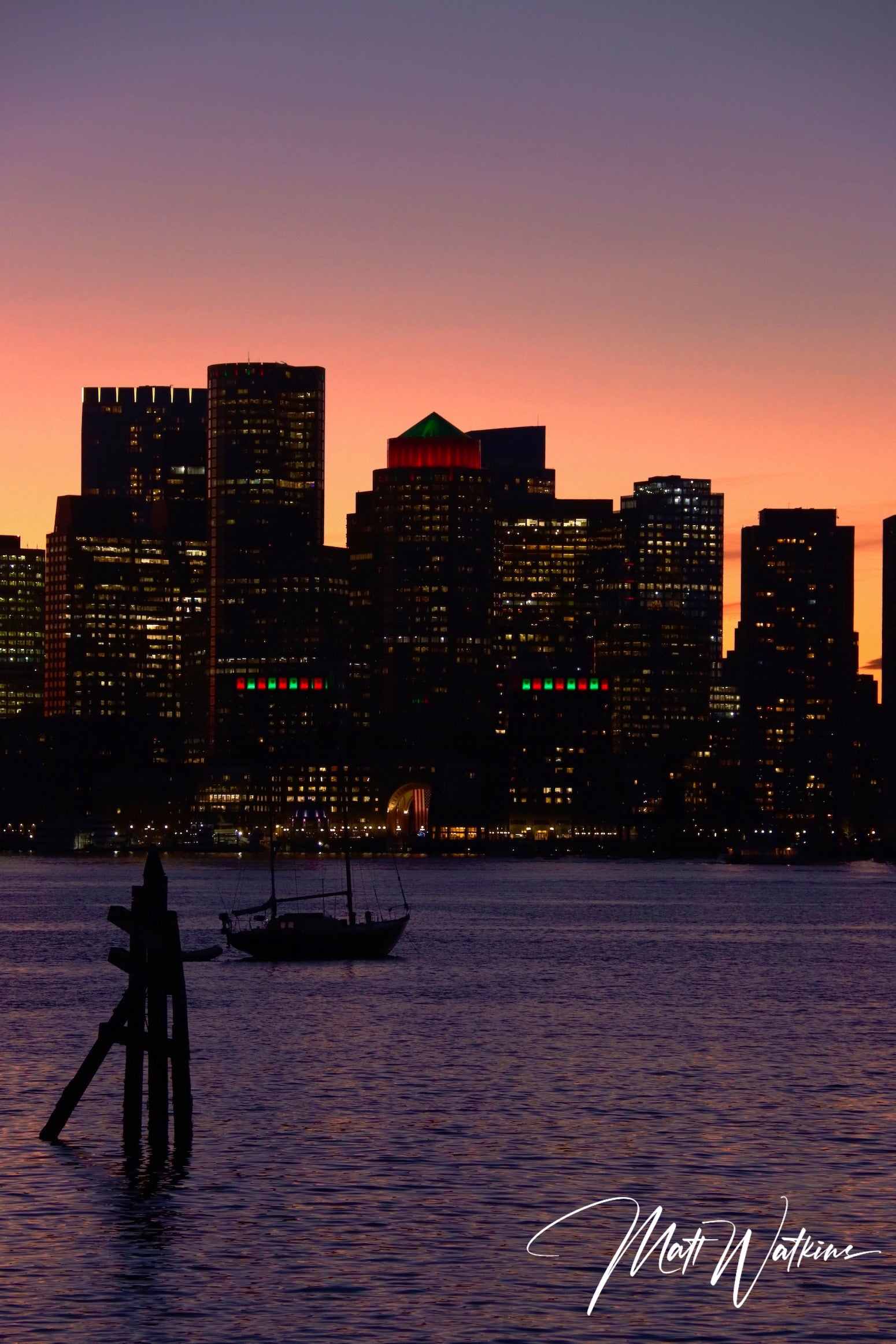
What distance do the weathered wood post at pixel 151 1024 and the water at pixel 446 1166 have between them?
3.44 feet

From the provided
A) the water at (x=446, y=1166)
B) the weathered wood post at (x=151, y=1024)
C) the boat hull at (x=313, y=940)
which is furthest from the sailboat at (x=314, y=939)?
the weathered wood post at (x=151, y=1024)

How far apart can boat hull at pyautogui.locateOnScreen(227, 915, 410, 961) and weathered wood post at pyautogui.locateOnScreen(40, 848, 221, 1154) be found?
66.7 metres

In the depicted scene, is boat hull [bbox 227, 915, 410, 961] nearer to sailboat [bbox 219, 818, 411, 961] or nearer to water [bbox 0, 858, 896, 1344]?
sailboat [bbox 219, 818, 411, 961]

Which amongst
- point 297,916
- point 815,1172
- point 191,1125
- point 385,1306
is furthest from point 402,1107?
point 297,916

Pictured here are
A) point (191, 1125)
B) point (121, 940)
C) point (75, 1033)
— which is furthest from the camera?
point (121, 940)

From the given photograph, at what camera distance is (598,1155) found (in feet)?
168

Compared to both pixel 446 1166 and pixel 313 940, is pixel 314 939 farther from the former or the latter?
pixel 446 1166

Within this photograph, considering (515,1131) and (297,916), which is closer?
(515,1131)

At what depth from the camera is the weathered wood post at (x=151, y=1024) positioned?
1843 inches

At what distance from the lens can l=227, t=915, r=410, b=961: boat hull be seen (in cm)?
11956

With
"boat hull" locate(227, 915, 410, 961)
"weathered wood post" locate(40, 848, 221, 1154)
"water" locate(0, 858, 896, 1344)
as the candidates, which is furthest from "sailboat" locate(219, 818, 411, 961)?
"weathered wood post" locate(40, 848, 221, 1154)

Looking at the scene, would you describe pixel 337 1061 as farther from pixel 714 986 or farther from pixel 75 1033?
pixel 714 986

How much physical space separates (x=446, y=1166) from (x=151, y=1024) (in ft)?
23.6

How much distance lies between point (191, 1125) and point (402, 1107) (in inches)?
323
